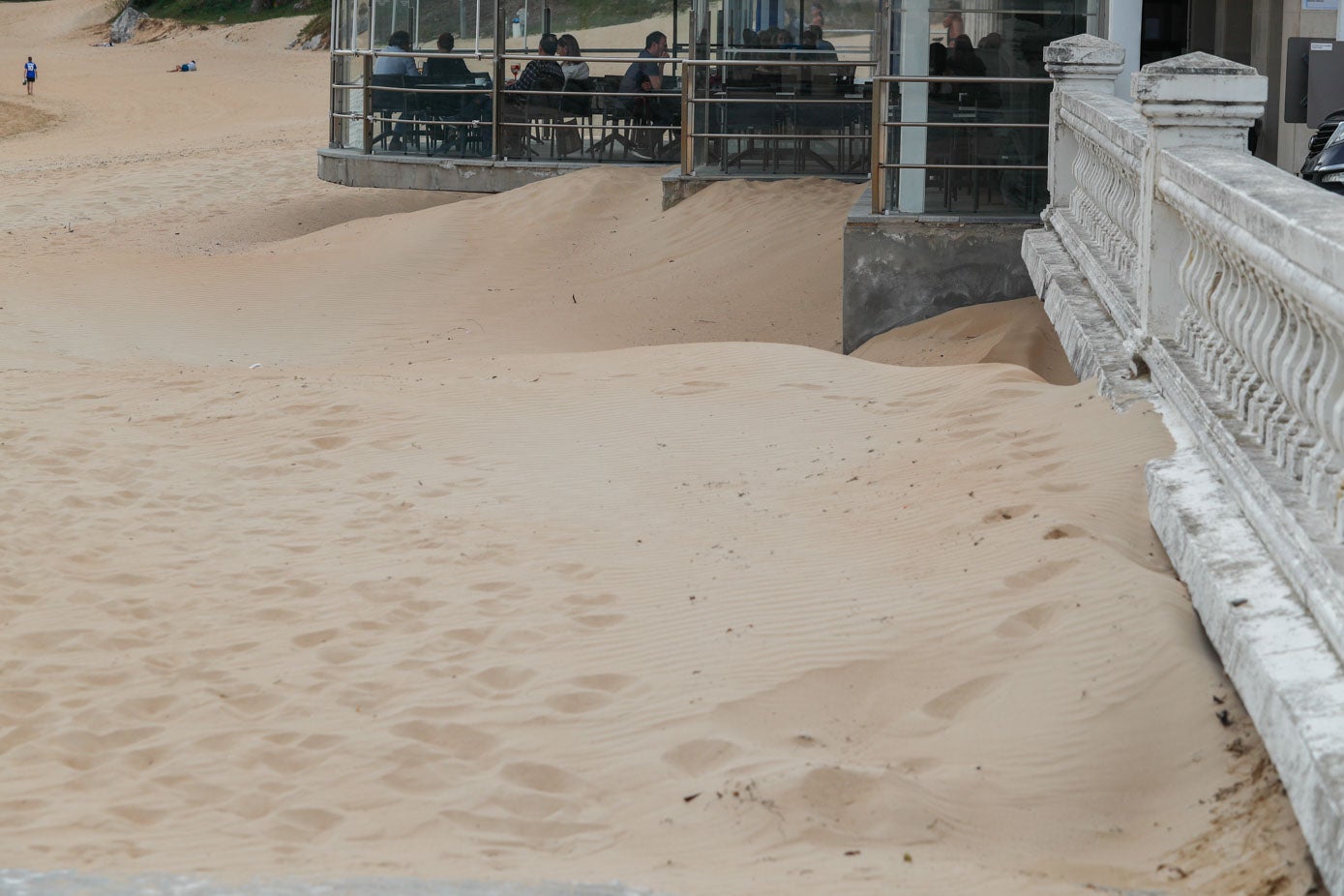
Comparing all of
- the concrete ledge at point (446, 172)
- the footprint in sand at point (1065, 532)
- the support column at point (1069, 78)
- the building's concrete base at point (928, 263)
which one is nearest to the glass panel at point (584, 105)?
the concrete ledge at point (446, 172)

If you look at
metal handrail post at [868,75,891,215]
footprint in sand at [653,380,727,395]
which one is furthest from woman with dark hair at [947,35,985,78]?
footprint in sand at [653,380,727,395]

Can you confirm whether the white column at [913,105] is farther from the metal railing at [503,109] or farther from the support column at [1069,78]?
the metal railing at [503,109]

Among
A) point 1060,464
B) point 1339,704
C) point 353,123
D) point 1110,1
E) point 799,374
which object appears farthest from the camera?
point 353,123

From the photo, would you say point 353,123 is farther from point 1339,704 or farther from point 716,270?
point 1339,704

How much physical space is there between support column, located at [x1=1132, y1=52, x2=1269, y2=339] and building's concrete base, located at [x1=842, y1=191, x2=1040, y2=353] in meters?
5.09

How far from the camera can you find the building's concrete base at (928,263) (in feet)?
37.6

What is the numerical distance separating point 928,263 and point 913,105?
1129 mm

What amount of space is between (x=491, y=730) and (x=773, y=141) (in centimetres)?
1166

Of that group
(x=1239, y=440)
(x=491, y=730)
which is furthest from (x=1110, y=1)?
(x=491, y=730)

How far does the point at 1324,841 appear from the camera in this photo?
3.11 m

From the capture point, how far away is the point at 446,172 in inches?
726

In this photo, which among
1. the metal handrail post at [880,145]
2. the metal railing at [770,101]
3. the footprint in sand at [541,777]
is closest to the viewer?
the footprint in sand at [541,777]

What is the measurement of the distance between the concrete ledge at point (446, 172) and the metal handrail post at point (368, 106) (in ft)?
0.52

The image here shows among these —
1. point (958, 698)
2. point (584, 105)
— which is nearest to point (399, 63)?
point (584, 105)
